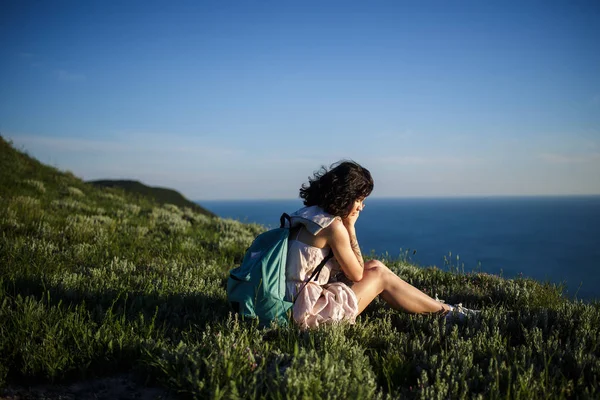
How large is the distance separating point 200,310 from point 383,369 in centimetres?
244

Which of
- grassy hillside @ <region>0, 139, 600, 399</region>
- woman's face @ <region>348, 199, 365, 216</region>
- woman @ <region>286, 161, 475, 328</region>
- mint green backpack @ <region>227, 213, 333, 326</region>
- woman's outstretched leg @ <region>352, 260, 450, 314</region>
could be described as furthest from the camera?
woman's outstretched leg @ <region>352, 260, 450, 314</region>

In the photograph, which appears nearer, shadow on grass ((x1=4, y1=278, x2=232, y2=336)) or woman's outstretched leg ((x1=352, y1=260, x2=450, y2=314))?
shadow on grass ((x1=4, y1=278, x2=232, y2=336))

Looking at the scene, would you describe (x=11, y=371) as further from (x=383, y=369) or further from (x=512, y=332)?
(x=512, y=332)

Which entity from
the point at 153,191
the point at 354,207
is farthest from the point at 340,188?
the point at 153,191

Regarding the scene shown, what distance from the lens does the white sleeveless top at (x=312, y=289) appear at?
410 cm

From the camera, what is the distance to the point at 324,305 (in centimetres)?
421

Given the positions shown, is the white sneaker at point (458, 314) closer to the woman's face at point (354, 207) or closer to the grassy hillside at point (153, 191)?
the woman's face at point (354, 207)

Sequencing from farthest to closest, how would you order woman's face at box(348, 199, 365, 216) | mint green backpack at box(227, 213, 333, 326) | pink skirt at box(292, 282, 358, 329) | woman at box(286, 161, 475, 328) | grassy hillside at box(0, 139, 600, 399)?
woman's face at box(348, 199, 365, 216), woman at box(286, 161, 475, 328), pink skirt at box(292, 282, 358, 329), mint green backpack at box(227, 213, 333, 326), grassy hillside at box(0, 139, 600, 399)

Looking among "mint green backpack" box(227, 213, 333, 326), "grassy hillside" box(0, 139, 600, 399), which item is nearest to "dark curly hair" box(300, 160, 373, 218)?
"mint green backpack" box(227, 213, 333, 326)

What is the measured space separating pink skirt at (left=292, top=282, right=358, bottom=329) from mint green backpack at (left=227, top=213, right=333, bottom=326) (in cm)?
14

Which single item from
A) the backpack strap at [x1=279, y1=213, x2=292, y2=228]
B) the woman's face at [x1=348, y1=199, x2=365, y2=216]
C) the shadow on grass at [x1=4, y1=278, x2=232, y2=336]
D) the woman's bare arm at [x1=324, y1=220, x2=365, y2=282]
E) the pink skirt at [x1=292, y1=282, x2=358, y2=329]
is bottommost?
the shadow on grass at [x1=4, y1=278, x2=232, y2=336]

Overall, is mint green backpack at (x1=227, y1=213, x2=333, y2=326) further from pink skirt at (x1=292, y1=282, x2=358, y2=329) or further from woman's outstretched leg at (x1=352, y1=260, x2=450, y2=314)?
woman's outstretched leg at (x1=352, y1=260, x2=450, y2=314)

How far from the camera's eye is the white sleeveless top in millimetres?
4098

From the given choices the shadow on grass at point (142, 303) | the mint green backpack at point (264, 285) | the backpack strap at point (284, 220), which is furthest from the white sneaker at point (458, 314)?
the shadow on grass at point (142, 303)
